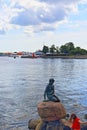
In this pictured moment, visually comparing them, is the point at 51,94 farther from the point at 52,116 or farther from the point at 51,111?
the point at 52,116

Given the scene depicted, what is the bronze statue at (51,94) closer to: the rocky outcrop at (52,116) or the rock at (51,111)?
the rocky outcrop at (52,116)

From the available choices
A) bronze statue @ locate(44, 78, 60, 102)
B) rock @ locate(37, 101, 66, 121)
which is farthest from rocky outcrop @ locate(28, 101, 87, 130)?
bronze statue @ locate(44, 78, 60, 102)

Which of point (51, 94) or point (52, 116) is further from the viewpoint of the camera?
point (51, 94)

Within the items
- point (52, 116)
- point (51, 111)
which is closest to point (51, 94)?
point (51, 111)

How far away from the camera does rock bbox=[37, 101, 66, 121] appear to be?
2759 cm

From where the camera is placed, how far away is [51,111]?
2756 cm

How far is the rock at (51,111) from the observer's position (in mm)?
27594

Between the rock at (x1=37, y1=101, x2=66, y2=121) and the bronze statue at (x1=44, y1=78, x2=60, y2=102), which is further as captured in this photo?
the bronze statue at (x1=44, y1=78, x2=60, y2=102)

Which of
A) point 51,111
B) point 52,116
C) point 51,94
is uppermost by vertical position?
point 51,94

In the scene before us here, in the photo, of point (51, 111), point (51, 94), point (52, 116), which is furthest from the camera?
point (51, 94)

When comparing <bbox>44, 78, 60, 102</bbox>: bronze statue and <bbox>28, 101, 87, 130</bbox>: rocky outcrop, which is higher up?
<bbox>44, 78, 60, 102</bbox>: bronze statue

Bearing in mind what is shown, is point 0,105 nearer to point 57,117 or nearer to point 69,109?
point 69,109

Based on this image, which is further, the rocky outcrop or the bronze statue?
the bronze statue

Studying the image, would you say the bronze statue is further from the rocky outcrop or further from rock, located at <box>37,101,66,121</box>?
rock, located at <box>37,101,66,121</box>
